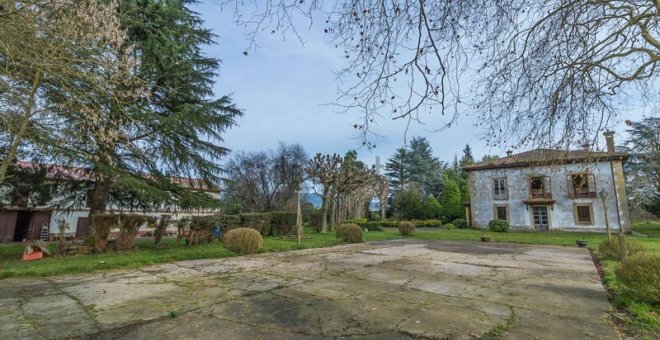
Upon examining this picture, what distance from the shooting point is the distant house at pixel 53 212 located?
13688 mm

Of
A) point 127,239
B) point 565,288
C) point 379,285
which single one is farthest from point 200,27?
point 565,288

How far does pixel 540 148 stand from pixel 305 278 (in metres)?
4.76

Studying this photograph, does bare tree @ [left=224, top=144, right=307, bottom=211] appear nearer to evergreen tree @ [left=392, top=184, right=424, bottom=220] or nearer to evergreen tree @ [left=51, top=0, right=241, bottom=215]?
evergreen tree @ [left=392, top=184, right=424, bottom=220]

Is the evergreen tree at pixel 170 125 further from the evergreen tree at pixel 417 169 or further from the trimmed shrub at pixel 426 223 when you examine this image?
the evergreen tree at pixel 417 169

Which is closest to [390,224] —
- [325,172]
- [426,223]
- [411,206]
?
[426,223]

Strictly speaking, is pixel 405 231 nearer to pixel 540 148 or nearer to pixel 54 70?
pixel 540 148

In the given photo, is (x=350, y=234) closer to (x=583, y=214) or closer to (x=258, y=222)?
(x=258, y=222)

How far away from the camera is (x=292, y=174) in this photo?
32750 mm

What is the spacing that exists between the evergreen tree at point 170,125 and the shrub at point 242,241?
4.15m

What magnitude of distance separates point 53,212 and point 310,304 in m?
28.1

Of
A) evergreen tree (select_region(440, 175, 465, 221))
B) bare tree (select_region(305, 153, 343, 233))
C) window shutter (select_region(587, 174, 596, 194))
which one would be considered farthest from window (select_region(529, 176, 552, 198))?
bare tree (select_region(305, 153, 343, 233))

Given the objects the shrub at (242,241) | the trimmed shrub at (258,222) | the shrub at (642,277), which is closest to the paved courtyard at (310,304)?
the shrub at (642,277)

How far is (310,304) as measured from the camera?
15.2 feet

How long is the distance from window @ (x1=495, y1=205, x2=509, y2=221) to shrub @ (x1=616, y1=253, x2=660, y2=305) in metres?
24.1
